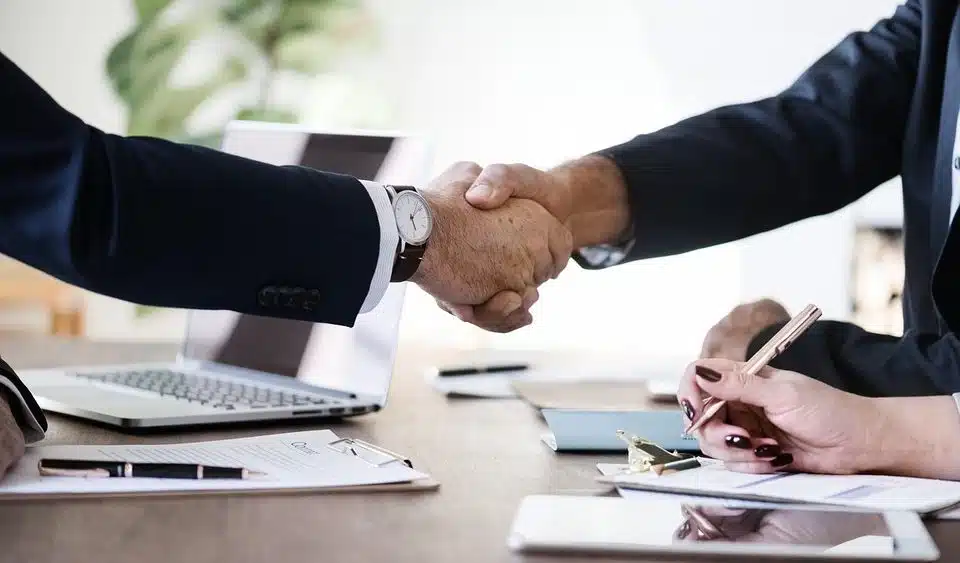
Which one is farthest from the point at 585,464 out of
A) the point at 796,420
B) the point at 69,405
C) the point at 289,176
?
the point at 69,405

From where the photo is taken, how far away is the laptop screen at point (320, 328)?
1233mm

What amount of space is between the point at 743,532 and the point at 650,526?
0.05 m

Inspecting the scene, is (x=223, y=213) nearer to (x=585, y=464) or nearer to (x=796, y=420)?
(x=585, y=464)

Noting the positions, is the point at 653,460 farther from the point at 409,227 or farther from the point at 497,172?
the point at 497,172

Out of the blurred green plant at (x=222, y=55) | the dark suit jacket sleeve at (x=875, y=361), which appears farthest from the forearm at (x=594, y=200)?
the blurred green plant at (x=222, y=55)

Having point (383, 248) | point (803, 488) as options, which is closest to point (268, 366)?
point (383, 248)

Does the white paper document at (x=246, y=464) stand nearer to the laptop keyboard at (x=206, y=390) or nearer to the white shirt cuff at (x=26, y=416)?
the white shirt cuff at (x=26, y=416)

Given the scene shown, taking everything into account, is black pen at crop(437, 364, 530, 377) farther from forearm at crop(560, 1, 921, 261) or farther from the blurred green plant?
the blurred green plant

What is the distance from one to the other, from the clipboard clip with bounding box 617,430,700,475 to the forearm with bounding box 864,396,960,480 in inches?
5.5

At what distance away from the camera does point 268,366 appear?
4.42 ft

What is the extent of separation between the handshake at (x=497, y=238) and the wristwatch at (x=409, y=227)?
0.05 m

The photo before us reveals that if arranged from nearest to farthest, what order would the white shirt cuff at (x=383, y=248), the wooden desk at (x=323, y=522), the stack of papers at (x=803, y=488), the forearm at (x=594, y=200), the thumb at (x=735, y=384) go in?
the wooden desk at (x=323, y=522), the stack of papers at (x=803, y=488), the thumb at (x=735, y=384), the white shirt cuff at (x=383, y=248), the forearm at (x=594, y=200)

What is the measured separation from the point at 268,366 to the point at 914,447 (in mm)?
754

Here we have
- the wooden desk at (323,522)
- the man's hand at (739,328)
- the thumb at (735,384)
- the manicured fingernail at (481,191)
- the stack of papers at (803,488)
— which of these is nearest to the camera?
the wooden desk at (323,522)
